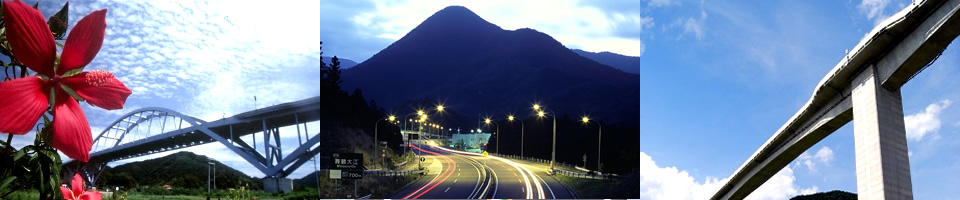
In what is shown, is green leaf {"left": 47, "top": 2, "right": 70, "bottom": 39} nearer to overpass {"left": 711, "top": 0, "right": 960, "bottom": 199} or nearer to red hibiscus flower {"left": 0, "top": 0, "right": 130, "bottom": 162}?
red hibiscus flower {"left": 0, "top": 0, "right": 130, "bottom": 162}

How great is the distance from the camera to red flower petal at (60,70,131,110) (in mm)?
634

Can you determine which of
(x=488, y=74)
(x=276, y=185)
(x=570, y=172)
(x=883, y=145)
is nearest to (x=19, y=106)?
(x=883, y=145)

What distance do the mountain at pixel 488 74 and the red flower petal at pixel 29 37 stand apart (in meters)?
13.2

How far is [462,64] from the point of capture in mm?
15047

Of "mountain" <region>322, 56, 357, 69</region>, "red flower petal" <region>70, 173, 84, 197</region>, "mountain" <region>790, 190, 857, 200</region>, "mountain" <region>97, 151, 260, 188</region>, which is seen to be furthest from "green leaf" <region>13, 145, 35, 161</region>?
"mountain" <region>322, 56, 357, 69</region>

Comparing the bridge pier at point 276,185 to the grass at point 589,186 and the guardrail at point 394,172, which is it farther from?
the grass at point 589,186

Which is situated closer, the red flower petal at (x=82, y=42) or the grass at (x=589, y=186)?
the red flower petal at (x=82, y=42)

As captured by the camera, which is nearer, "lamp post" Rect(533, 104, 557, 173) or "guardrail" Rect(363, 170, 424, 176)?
"guardrail" Rect(363, 170, 424, 176)

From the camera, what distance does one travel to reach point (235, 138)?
24.3ft

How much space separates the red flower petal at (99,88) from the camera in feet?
2.08

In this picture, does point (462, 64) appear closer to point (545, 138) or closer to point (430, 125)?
point (430, 125)

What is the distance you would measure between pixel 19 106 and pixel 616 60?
14.1 metres

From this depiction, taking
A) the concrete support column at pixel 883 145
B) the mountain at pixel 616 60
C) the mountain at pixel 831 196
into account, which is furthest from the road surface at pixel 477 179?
the concrete support column at pixel 883 145

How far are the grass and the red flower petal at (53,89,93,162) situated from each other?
44.9 ft
